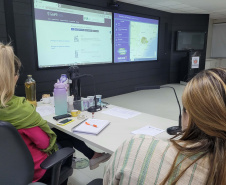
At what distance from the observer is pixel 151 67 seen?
5.96m

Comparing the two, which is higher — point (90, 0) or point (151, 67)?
point (90, 0)

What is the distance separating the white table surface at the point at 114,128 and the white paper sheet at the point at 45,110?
9 cm

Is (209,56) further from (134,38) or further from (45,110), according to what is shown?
(45,110)

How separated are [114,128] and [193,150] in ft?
3.26

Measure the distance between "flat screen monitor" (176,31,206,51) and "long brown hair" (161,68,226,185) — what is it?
630 centimetres

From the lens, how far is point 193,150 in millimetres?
610

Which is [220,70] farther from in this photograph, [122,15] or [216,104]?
[122,15]

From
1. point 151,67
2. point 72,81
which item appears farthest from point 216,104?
point 151,67

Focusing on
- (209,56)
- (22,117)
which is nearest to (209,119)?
(22,117)

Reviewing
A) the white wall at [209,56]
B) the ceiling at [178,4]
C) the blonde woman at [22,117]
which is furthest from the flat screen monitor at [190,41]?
the blonde woman at [22,117]

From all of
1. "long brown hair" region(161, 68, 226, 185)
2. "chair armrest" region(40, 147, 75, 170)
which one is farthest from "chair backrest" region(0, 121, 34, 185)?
"long brown hair" region(161, 68, 226, 185)

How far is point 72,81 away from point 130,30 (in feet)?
10.7

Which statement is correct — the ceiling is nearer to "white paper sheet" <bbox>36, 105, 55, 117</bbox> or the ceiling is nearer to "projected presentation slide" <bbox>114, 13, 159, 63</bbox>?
"projected presentation slide" <bbox>114, 13, 159, 63</bbox>

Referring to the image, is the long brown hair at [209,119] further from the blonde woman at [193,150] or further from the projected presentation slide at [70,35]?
the projected presentation slide at [70,35]
